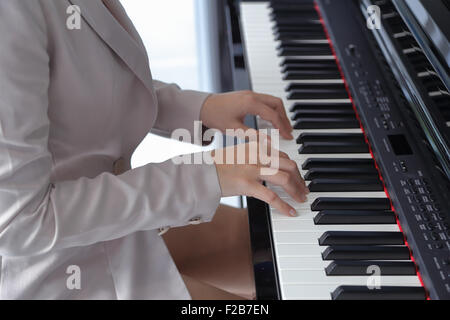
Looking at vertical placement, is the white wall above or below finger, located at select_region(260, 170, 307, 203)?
above

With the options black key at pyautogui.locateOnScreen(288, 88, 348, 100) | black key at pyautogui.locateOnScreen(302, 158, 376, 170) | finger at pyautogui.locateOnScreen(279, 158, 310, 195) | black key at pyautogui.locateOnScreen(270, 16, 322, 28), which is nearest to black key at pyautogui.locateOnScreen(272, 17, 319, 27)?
black key at pyautogui.locateOnScreen(270, 16, 322, 28)

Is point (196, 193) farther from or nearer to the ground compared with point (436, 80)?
nearer to the ground

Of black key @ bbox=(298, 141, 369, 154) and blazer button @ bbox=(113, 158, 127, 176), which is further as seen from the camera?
black key @ bbox=(298, 141, 369, 154)

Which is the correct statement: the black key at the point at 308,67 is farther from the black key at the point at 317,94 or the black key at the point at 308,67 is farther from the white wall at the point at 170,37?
the white wall at the point at 170,37

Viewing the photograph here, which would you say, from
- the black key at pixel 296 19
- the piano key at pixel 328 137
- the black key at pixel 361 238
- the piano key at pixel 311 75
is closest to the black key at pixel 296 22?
the black key at pixel 296 19

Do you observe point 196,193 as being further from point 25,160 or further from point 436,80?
point 436,80

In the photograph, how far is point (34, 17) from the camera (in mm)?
966

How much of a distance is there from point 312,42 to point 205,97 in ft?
1.66

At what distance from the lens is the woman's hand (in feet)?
4.60

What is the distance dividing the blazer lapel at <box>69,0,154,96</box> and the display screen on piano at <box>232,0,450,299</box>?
373mm

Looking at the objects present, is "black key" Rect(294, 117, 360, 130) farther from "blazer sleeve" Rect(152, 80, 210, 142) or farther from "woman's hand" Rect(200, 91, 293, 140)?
"blazer sleeve" Rect(152, 80, 210, 142)

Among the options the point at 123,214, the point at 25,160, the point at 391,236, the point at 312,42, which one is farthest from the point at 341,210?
the point at 312,42

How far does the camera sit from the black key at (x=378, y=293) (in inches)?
39.8

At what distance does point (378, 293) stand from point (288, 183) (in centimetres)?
27
